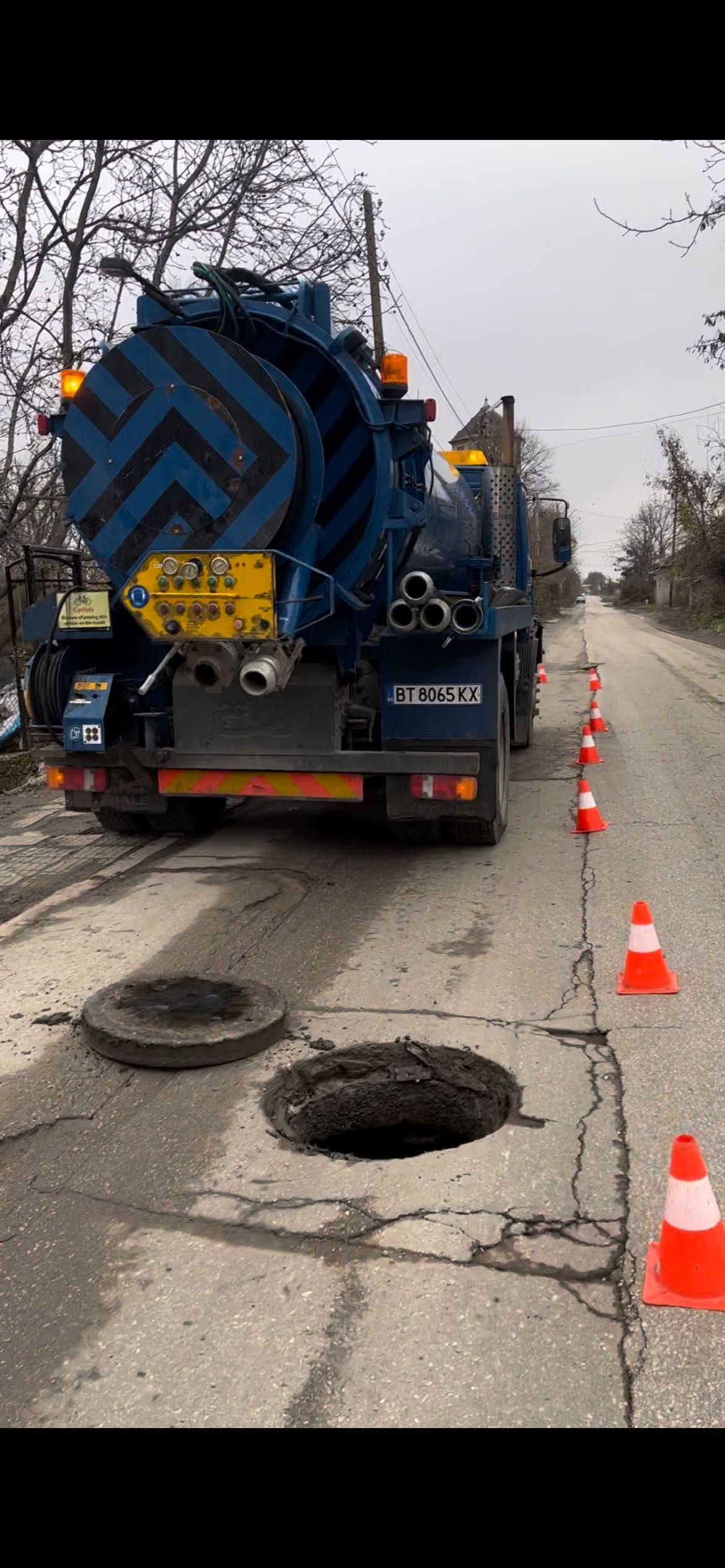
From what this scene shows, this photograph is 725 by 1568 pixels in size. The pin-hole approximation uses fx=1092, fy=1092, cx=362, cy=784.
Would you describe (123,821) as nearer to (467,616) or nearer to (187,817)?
(187,817)

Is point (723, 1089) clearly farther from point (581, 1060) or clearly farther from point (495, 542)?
point (495, 542)

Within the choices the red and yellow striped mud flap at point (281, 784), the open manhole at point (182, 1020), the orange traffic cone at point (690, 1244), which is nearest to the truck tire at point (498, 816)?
the red and yellow striped mud flap at point (281, 784)

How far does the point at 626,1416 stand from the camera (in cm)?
234

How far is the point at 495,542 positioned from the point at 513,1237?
24.1ft

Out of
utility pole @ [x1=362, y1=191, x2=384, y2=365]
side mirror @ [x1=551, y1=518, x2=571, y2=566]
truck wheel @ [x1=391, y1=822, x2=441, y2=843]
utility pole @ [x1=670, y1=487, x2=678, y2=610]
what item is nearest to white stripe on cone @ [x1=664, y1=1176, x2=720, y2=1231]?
truck wheel @ [x1=391, y1=822, x2=441, y2=843]

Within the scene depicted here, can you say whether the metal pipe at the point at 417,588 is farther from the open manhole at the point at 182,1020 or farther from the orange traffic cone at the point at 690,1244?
the orange traffic cone at the point at 690,1244

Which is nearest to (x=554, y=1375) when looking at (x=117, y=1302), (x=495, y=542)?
(x=117, y=1302)

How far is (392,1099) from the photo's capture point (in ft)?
13.4

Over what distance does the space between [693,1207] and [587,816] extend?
217 inches

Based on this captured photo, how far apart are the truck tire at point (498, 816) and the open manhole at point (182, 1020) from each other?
8.94ft

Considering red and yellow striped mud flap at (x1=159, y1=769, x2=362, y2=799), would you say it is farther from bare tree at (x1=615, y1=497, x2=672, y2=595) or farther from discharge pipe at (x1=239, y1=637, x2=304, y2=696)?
bare tree at (x1=615, y1=497, x2=672, y2=595)

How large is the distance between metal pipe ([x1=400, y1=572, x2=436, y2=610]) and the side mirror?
233 inches

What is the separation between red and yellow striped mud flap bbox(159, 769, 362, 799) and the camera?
6.86 metres

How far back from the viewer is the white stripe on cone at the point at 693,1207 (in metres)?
2.73
